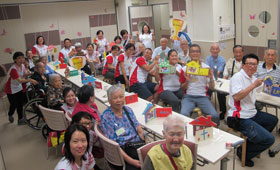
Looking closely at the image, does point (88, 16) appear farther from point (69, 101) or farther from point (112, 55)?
point (69, 101)

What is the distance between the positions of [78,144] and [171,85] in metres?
2.55

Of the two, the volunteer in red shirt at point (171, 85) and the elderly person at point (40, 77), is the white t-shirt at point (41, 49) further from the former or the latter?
the volunteer in red shirt at point (171, 85)

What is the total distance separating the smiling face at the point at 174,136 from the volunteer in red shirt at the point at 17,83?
3726mm

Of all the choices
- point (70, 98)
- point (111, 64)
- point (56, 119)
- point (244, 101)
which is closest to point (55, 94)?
point (70, 98)

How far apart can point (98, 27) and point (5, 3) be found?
3012mm

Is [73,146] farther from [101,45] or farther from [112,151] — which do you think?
[101,45]

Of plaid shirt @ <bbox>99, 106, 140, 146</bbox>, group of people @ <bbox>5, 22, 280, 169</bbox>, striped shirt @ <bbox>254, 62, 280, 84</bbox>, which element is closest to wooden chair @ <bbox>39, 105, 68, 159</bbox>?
group of people @ <bbox>5, 22, 280, 169</bbox>

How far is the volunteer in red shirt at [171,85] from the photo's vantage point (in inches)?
166

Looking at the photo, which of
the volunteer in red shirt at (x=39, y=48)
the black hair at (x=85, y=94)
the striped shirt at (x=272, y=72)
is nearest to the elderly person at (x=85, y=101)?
the black hair at (x=85, y=94)

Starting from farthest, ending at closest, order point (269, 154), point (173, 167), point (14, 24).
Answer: point (14, 24) < point (269, 154) < point (173, 167)

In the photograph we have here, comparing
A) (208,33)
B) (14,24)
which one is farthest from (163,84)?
(14,24)

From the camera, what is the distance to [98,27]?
9.27 metres

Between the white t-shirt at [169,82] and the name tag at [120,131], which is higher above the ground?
the white t-shirt at [169,82]

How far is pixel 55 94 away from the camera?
159 inches
